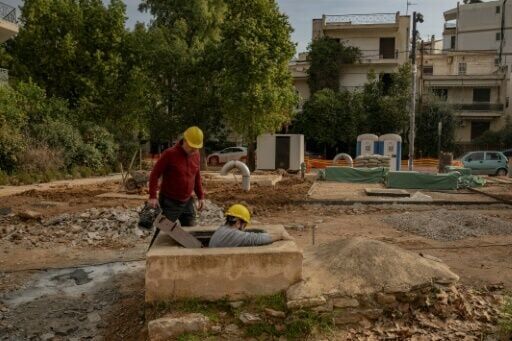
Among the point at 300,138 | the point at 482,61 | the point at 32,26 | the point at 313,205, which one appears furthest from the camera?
the point at 482,61

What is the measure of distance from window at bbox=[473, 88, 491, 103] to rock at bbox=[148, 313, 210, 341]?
42.9 m

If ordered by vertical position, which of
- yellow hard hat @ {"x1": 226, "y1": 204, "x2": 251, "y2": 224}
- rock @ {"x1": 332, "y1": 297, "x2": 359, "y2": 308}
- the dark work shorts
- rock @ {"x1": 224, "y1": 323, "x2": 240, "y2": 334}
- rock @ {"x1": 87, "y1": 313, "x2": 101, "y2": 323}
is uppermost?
yellow hard hat @ {"x1": 226, "y1": 204, "x2": 251, "y2": 224}

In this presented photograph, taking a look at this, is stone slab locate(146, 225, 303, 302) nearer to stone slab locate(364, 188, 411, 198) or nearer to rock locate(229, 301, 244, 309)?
rock locate(229, 301, 244, 309)

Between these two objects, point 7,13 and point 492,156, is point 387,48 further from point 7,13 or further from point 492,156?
point 7,13

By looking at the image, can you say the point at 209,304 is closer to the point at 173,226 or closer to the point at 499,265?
the point at 173,226

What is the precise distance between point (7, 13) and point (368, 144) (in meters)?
19.2

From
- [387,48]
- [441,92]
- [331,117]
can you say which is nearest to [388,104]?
[331,117]

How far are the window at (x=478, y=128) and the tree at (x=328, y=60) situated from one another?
37.2ft

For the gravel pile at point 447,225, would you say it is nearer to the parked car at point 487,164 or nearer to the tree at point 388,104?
the parked car at point 487,164

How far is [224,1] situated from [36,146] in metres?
15.3

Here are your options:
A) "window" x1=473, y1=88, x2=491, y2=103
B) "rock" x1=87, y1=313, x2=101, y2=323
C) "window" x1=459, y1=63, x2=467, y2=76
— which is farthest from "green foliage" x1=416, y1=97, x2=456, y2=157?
"rock" x1=87, y1=313, x2=101, y2=323

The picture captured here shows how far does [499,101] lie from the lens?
1650 inches

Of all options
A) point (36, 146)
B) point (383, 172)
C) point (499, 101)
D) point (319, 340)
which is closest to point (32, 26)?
point (36, 146)

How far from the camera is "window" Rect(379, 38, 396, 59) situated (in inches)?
1649
